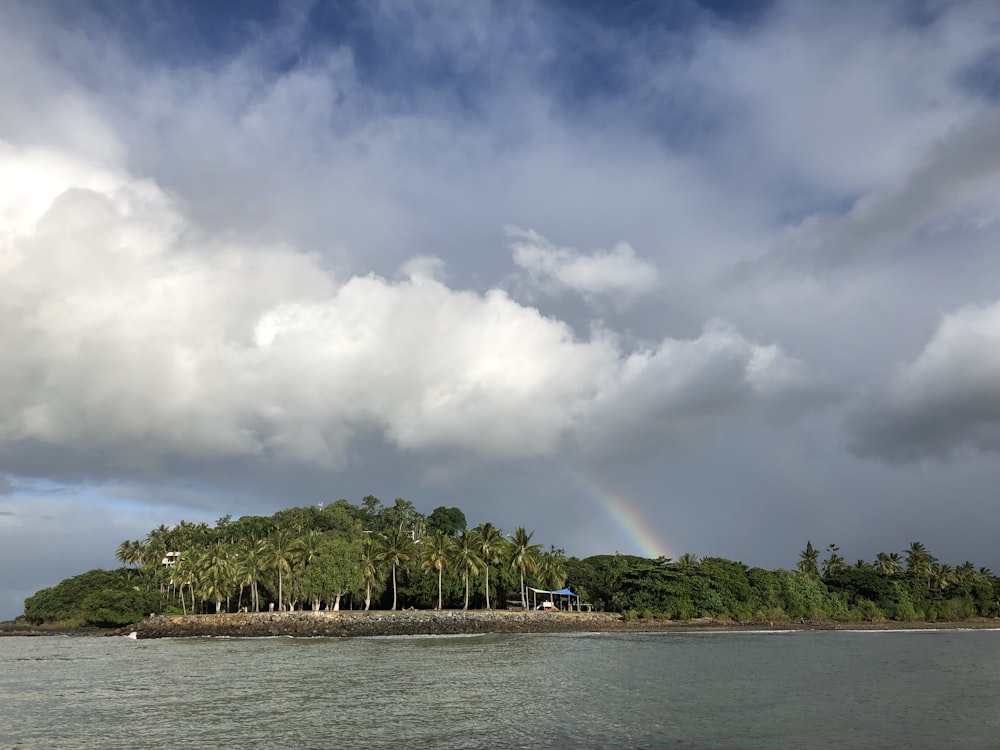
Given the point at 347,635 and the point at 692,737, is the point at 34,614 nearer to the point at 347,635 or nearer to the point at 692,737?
the point at 347,635

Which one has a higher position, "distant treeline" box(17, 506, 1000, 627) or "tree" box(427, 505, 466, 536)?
"tree" box(427, 505, 466, 536)

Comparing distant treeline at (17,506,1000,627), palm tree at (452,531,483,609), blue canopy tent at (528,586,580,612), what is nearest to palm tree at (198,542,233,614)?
distant treeline at (17,506,1000,627)

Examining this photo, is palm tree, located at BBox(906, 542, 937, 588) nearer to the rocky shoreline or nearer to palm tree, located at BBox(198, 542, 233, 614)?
the rocky shoreline

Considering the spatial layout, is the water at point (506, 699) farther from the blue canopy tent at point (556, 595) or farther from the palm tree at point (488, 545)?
the blue canopy tent at point (556, 595)

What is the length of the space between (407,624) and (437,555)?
13248 millimetres

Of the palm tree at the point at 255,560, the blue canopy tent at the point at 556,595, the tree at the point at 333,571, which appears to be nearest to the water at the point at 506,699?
the tree at the point at 333,571

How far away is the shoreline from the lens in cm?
9812

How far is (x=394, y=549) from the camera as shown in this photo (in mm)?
111375

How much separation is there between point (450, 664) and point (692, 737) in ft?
101

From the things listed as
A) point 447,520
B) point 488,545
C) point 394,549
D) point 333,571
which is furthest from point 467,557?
point 447,520

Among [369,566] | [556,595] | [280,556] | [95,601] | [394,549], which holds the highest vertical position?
[394,549]

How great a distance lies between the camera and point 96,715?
115ft

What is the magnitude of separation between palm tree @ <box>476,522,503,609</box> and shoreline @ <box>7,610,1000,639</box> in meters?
9.38

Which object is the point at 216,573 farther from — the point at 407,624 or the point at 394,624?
the point at 407,624
